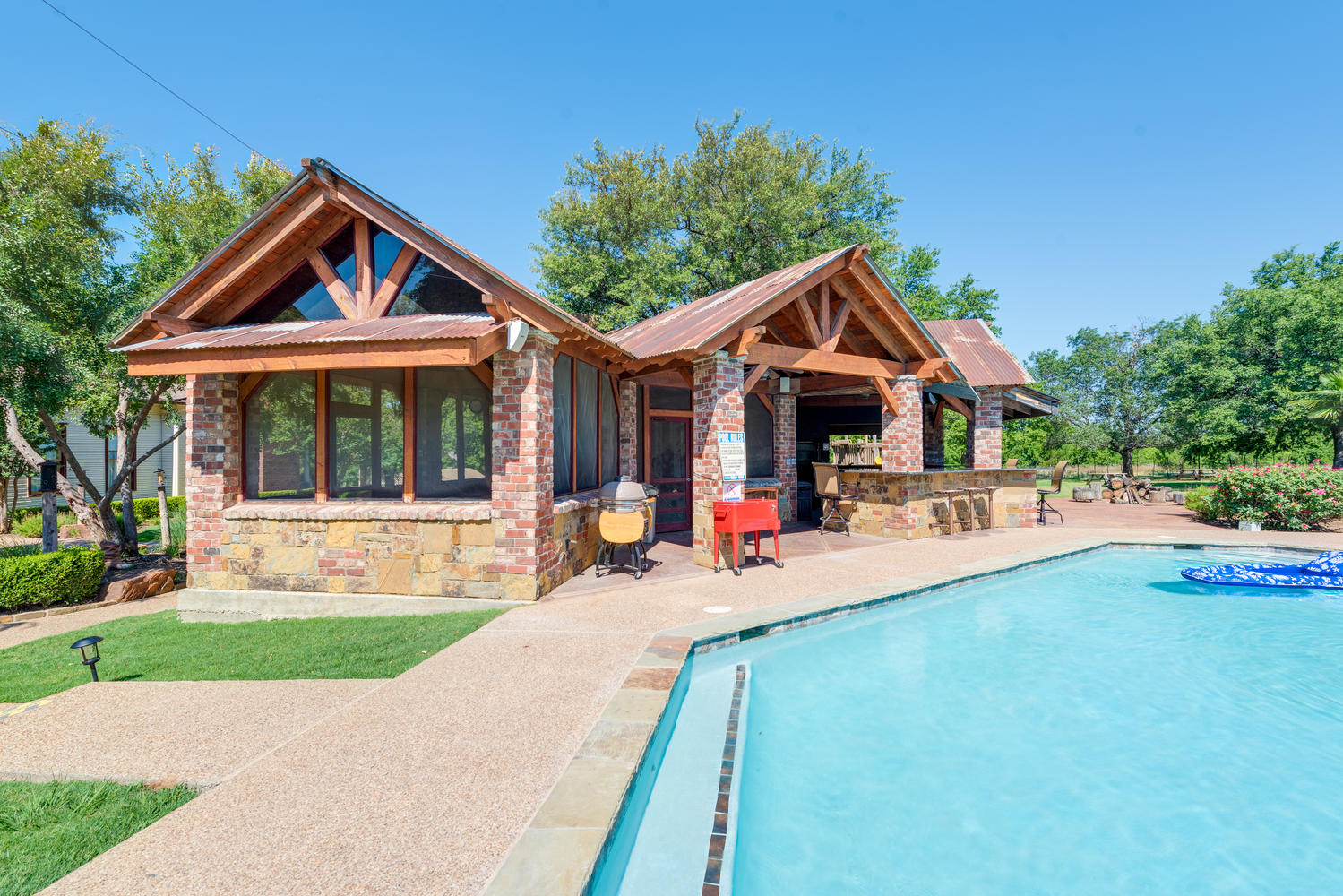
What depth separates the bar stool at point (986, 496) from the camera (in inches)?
476

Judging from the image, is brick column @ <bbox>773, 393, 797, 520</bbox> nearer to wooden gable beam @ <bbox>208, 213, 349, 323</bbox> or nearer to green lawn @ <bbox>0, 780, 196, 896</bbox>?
wooden gable beam @ <bbox>208, 213, 349, 323</bbox>

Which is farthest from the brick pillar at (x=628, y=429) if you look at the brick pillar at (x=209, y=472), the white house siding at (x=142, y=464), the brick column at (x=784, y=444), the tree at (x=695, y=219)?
the white house siding at (x=142, y=464)

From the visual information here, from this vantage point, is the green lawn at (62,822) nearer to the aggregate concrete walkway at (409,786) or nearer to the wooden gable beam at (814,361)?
the aggregate concrete walkway at (409,786)

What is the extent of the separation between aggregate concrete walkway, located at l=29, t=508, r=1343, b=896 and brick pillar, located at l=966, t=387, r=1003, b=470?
38.3 feet

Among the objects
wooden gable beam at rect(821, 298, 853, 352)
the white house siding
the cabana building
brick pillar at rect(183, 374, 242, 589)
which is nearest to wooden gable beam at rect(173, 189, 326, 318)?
the cabana building

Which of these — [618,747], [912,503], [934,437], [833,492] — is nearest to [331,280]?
[618,747]

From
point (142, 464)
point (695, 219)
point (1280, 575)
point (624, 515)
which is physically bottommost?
point (1280, 575)

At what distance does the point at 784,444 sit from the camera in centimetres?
1269

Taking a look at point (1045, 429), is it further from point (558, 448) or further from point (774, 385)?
point (558, 448)

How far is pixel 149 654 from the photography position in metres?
5.38

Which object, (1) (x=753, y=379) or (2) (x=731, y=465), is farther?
(1) (x=753, y=379)

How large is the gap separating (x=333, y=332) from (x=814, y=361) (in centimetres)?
689

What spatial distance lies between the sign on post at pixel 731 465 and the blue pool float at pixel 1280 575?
22.1 feet

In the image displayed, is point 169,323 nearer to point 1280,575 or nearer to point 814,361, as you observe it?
point 814,361
